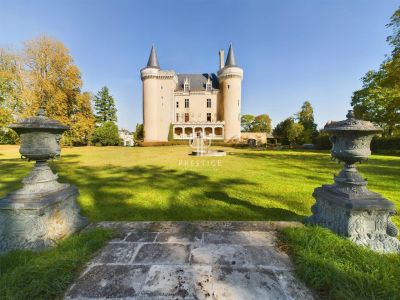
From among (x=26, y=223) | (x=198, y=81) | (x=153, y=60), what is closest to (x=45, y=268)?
(x=26, y=223)

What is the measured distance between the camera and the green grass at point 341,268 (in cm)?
168

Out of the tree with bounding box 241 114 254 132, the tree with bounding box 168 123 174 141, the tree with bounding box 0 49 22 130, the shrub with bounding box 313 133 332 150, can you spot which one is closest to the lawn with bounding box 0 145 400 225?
the tree with bounding box 0 49 22 130

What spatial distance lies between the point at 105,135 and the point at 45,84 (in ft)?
57.4

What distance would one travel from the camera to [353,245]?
92.9 inches

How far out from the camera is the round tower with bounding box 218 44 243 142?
37344 millimetres

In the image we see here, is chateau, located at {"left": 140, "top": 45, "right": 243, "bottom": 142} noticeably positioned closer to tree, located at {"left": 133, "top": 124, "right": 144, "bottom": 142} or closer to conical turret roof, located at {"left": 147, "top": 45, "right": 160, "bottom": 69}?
conical turret roof, located at {"left": 147, "top": 45, "right": 160, "bottom": 69}

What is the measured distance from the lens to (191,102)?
137ft

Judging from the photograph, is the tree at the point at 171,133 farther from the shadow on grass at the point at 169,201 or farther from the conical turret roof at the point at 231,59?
the shadow on grass at the point at 169,201

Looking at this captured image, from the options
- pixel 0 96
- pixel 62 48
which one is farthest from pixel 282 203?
pixel 62 48

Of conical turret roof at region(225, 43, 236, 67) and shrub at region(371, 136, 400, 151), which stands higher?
conical turret roof at region(225, 43, 236, 67)

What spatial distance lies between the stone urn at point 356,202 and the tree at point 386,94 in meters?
14.8

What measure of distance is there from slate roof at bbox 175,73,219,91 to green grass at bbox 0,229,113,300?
138ft

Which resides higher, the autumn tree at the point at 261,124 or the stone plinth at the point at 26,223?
the autumn tree at the point at 261,124

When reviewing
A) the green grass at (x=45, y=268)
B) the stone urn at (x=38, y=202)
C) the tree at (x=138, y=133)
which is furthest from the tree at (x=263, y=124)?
the green grass at (x=45, y=268)
